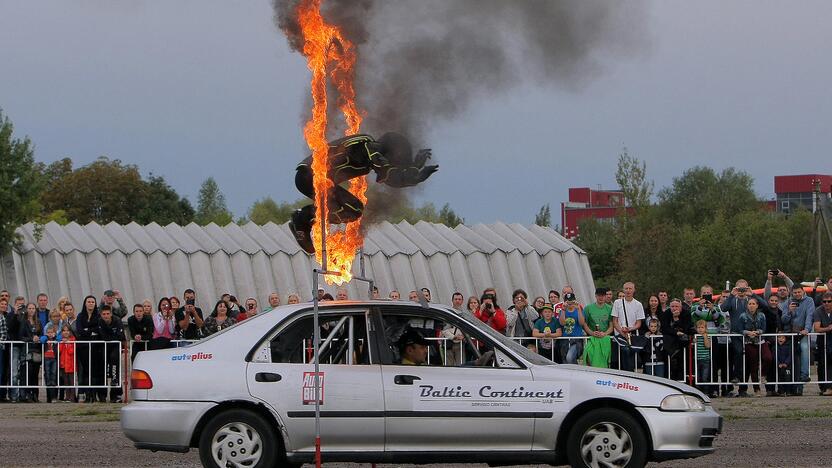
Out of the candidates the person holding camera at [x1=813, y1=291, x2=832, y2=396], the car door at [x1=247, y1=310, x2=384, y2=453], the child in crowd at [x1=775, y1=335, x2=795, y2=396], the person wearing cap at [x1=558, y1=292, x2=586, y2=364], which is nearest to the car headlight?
the car door at [x1=247, y1=310, x2=384, y2=453]

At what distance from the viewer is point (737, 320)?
22094 millimetres

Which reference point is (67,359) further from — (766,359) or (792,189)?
(792,189)

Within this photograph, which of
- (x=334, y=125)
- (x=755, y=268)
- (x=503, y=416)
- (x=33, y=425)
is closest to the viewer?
(x=503, y=416)

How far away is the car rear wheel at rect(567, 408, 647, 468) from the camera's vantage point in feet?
37.7

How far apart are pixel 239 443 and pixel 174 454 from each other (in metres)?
3.10

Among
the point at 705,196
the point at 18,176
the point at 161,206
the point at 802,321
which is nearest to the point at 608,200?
the point at 705,196

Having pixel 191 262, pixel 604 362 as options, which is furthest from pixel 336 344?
pixel 191 262

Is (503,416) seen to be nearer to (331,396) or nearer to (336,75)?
(331,396)

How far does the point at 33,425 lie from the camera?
1780 centimetres

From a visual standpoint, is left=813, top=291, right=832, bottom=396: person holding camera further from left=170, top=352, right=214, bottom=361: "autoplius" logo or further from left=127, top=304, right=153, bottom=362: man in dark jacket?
left=170, top=352, right=214, bottom=361: "autoplius" logo

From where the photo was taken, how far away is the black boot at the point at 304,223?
1484 centimetres

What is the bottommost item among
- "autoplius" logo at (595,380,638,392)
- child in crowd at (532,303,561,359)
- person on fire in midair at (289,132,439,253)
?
child in crowd at (532,303,561,359)

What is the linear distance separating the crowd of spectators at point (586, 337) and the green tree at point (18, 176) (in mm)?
12126

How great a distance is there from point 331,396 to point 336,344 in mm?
500
